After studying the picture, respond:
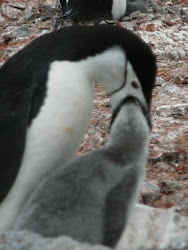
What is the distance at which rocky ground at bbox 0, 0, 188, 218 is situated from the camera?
3.98 meters

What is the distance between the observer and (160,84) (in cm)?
534

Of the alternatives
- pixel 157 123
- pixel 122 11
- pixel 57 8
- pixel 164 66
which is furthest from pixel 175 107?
pixel 57 8

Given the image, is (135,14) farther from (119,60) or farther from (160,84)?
(119,60)

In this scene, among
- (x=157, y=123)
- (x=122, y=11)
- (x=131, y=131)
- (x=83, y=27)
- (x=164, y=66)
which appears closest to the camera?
(x=131, y=131)

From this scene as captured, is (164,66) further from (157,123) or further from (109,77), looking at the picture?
(109,77)

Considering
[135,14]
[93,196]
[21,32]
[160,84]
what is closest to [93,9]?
[135,14]

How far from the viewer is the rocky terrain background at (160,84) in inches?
156

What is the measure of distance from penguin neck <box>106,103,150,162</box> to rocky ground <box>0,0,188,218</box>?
768 mm

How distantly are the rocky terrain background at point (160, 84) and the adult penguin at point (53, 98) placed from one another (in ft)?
2.70

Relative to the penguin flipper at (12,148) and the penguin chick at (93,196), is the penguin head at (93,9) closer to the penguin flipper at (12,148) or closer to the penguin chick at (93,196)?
the penguin flipper at (12,148)

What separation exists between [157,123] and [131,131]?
1730mm

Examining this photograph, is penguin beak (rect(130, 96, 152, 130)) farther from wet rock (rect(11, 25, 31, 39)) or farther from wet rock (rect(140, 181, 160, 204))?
wet rock (rect(11, 25, 31, 39))

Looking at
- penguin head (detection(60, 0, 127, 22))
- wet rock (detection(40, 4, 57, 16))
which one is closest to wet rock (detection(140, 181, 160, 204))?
penguin head (detection(60, 0, 127, 22))

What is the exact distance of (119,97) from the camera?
→ 123 inches
